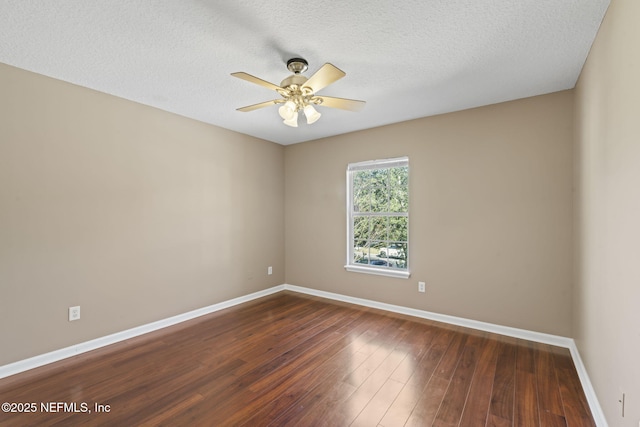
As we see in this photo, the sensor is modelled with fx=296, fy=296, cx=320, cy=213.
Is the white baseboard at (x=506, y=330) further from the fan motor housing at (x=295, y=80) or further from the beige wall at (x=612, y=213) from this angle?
the fan motor housing at (x=295, y=80)

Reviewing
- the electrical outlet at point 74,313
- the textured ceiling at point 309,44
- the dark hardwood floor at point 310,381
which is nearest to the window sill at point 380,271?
the dark hardwood floor at point 310,381

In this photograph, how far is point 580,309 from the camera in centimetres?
242

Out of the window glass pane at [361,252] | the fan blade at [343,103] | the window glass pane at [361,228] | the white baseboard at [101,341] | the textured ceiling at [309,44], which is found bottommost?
the white baseboard at [101,341]

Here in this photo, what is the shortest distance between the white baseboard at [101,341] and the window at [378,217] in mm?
1894

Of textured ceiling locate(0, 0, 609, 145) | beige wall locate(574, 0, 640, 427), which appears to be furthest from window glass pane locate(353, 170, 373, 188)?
beige wall locate(574, 0, 640, 427)

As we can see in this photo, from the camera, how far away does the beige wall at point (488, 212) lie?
283 cm

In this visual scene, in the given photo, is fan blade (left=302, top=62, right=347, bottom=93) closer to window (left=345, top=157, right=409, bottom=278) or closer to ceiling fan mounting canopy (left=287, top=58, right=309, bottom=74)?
ceiling fan mounting canopy (left=287, top=58, right=309, bottom=74)

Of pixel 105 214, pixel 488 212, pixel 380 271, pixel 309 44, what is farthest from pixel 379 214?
pixel 105 214

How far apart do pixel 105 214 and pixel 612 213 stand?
3899 millimetres

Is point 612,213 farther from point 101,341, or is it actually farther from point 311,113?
point 101,341

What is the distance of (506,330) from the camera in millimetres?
3053

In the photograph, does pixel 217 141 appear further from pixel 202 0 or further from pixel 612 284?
pixel 612 284

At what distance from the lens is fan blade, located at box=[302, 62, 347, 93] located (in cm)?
184

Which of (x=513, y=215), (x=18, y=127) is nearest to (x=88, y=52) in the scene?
(x=18, y=127)
